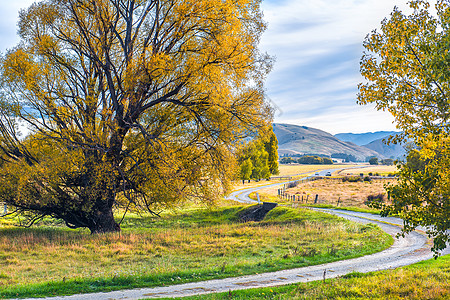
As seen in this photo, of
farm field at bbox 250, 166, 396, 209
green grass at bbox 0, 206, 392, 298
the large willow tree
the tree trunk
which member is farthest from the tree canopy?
farm field at bbox 250, 166, 396, 209

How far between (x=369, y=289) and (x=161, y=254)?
1052 cm

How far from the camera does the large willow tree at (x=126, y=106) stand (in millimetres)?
19562

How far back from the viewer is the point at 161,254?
17.3 meters

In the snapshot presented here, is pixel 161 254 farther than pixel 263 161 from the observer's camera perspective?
No

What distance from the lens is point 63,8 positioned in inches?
823

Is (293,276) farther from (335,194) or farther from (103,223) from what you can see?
(335,194)

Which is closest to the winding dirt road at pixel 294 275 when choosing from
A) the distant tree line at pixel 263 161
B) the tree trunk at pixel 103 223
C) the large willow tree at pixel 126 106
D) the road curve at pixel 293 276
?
the road curve at pixel 293 276

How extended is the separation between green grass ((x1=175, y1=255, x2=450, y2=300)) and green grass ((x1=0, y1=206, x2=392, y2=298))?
304cm

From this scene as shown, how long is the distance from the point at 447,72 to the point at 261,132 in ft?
48.0

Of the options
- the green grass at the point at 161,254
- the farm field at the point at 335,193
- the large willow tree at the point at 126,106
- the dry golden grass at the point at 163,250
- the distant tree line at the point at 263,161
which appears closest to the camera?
the green grass at the point at 161,254

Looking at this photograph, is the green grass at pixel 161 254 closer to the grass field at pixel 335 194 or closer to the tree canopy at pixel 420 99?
the tree canopy at pixel 420 99

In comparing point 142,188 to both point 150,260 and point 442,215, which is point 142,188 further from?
point 442,215

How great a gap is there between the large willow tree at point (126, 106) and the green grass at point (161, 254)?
2.64m

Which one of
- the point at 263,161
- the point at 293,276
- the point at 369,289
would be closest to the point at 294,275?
the point at 293,276
